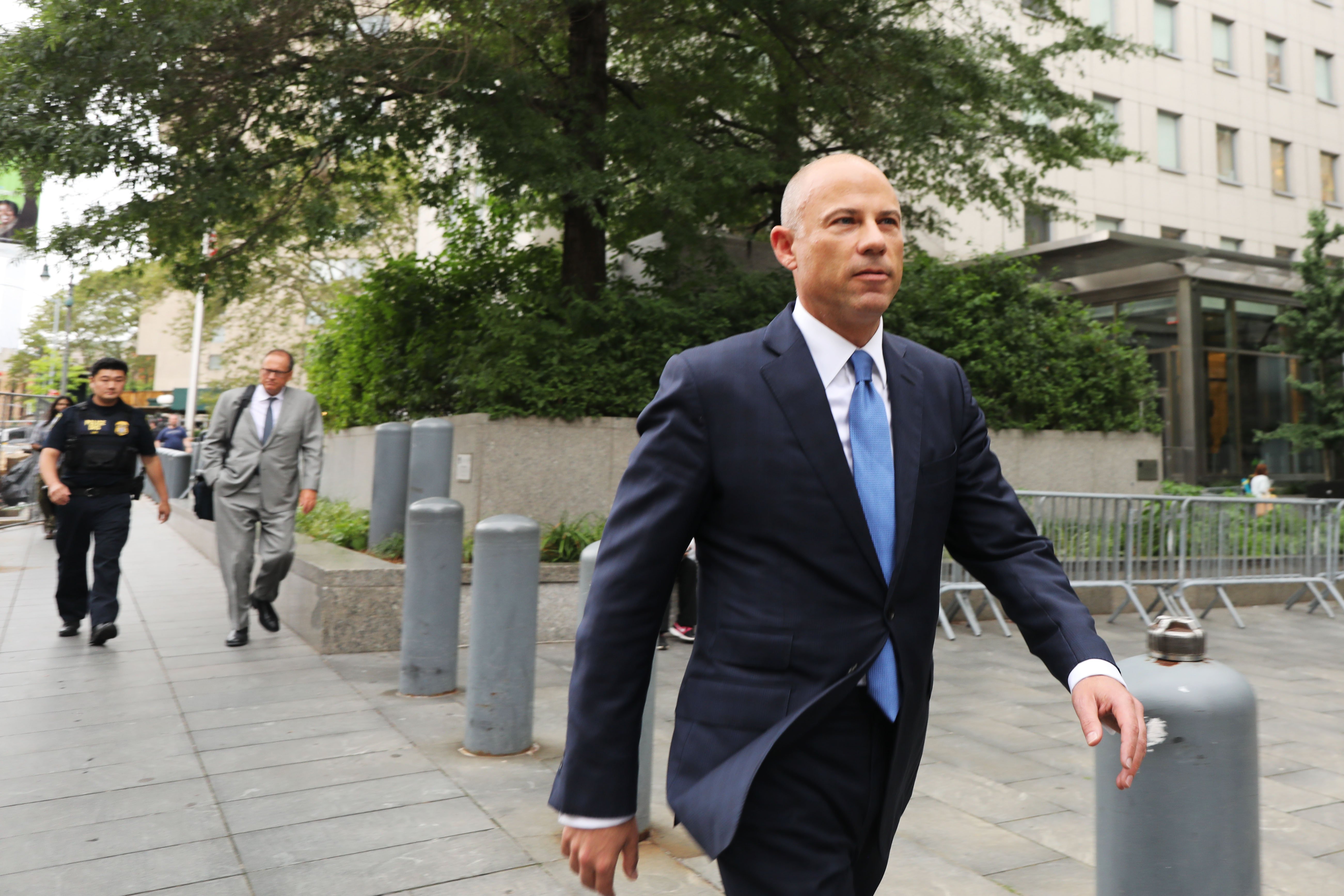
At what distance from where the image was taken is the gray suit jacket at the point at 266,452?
769 centimetres

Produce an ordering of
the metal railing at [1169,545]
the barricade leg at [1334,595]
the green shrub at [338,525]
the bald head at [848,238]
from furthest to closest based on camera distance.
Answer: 1. the barricade leg at [1334,595]
2. the green shrub at [338,525]
3. the metal railing at [1169,545]
4. the bald head at [848,238]

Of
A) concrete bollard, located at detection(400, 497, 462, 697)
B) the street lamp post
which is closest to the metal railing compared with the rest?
concrete bollard, located at detection(400, 497, 462, 697)

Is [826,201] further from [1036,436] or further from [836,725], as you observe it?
[1036,436]

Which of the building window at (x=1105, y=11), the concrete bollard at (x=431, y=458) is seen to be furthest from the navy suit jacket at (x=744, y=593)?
the building window at (x=1105, y=11)

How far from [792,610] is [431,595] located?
470 centimetres

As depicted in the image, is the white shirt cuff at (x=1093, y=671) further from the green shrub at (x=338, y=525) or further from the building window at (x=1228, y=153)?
the building window at (x=1228, y=153)

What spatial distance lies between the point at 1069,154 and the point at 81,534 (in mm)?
9852

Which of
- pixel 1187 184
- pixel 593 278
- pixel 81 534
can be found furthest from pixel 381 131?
pixel 1187 184

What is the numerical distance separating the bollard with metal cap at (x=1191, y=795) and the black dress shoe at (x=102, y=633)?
23.9 ft

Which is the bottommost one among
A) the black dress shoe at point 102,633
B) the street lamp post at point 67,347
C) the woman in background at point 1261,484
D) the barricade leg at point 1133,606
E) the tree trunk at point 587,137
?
the black dress shoe at point 102,633

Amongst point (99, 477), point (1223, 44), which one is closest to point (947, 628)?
point (99, 477)

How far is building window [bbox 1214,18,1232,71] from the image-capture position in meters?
31.2

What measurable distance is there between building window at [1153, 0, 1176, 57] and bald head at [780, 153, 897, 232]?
3313 cm

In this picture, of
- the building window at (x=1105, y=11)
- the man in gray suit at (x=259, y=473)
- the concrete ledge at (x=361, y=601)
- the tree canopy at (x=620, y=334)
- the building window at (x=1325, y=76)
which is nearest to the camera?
the concrete ledge at (x=361, y=601)
